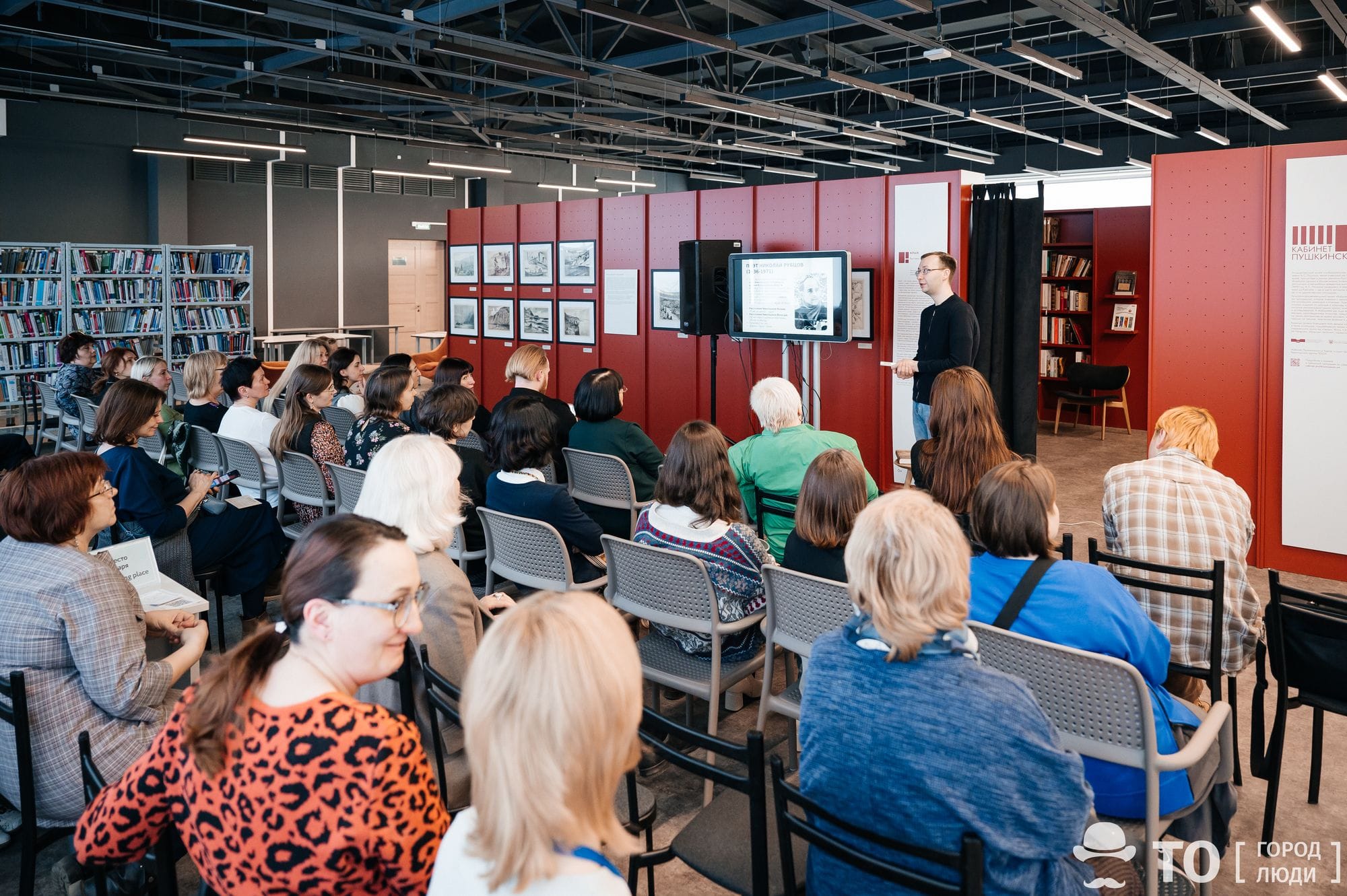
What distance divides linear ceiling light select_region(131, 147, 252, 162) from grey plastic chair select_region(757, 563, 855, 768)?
42.4 feet

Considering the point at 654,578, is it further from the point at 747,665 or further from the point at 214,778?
the point at 214,778

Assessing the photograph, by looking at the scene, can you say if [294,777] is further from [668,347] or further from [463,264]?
[463,264]

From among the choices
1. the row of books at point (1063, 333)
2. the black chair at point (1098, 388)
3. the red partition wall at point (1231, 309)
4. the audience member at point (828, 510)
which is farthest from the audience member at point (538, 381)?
the row of books at point (1063, 333)

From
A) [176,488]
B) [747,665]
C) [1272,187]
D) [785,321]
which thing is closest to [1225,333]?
[1272,187]

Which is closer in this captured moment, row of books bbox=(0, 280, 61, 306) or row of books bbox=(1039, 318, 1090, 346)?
row of books bbox=(0, 280, 61, 306)

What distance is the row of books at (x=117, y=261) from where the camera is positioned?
1150 centimetres

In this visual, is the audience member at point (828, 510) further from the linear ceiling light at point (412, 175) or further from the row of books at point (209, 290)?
the linear ceiling light at point (412, 175)

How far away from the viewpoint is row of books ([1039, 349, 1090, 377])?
1162 centimetres

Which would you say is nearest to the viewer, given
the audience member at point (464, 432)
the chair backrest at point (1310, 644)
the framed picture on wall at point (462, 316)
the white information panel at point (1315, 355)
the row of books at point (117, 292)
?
the chair backrest at point (1310, 644)

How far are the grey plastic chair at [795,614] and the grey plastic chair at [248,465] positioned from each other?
11.1 feet

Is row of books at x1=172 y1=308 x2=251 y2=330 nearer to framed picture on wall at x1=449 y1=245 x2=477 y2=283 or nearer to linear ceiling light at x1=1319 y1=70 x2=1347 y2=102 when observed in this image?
framed picture on wall at x1=449 y1=245 x2=477 y2=283

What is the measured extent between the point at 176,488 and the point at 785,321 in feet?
16.1

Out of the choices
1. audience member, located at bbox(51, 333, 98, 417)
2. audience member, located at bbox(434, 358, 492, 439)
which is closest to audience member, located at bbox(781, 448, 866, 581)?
audience member, located at bbox(434, 358, 492, 439)

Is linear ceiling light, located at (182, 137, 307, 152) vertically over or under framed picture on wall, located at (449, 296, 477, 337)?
over
